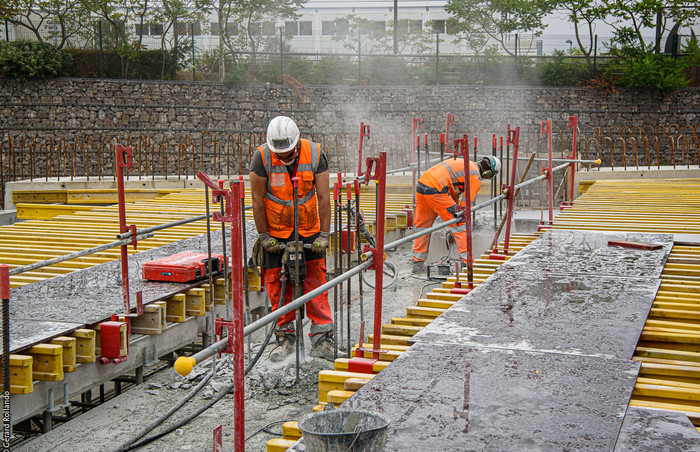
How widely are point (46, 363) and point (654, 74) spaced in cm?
2362

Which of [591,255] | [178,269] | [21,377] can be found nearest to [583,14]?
[591,255]

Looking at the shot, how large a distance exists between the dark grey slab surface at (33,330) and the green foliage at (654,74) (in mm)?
23054

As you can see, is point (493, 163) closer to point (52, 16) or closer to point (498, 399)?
point (498, 399)

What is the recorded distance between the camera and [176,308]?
657cm

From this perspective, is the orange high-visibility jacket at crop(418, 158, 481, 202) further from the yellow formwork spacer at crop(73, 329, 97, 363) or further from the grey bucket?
the grey bucket

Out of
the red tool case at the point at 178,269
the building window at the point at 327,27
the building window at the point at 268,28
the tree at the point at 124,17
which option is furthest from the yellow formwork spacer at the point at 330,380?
the building window at the point at 327,27

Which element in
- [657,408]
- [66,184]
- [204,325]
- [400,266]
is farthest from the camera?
[66,184]

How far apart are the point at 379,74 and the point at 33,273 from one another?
20.8 m

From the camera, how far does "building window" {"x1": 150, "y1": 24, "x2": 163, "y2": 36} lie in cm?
2775

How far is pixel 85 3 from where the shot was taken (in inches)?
1016

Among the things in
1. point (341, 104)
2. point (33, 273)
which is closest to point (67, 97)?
point (341, 104)

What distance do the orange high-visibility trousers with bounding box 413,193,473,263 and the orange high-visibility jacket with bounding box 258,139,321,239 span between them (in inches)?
156

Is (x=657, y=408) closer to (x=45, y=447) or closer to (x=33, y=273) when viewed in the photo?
(x=45, y=447)

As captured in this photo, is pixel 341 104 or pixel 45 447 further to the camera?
pixel 341 104
